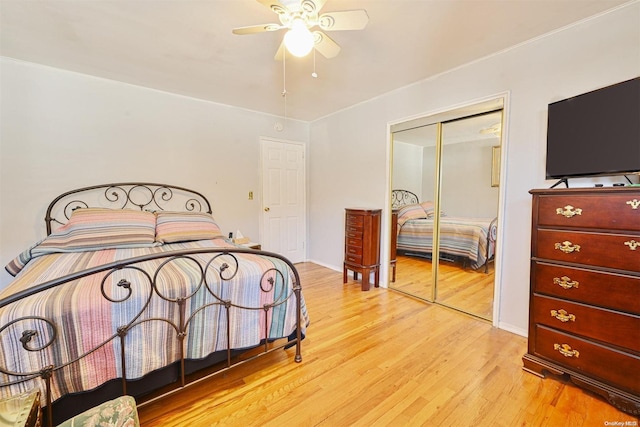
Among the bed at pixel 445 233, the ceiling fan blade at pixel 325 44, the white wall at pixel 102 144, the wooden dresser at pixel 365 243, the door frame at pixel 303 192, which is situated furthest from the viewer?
the door frame at pixel 303 192

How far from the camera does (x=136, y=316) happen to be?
1.31 metres

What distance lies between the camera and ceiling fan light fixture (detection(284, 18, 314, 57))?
1543mm

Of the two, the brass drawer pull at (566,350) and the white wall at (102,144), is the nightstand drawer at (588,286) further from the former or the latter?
the white wall at (102,144)

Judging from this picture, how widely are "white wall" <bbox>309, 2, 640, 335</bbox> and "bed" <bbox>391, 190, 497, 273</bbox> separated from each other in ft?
0.86

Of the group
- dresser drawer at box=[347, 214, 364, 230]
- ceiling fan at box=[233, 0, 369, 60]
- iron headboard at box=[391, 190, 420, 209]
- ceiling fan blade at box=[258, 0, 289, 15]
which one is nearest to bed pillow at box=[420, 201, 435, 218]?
iron headboard at box=[391, 190, 420, 209]

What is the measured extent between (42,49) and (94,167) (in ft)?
3.58

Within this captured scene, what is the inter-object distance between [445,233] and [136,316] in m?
2.82

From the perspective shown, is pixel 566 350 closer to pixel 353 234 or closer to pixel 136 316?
pixel 353 234

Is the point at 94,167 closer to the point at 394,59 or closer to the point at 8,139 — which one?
the point at 8,139

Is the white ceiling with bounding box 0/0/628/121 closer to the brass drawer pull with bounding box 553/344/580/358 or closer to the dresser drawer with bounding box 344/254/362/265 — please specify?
the dresser drawer with bounding box 344/254/362/265

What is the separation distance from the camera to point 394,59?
Result: 245 centimetres

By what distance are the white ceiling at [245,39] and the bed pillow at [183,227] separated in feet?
4.81

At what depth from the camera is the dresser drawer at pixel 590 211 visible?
141 cm

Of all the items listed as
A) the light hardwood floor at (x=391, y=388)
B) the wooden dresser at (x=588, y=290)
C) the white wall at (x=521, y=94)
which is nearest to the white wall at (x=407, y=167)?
the white wall at (x=521, y=94)
